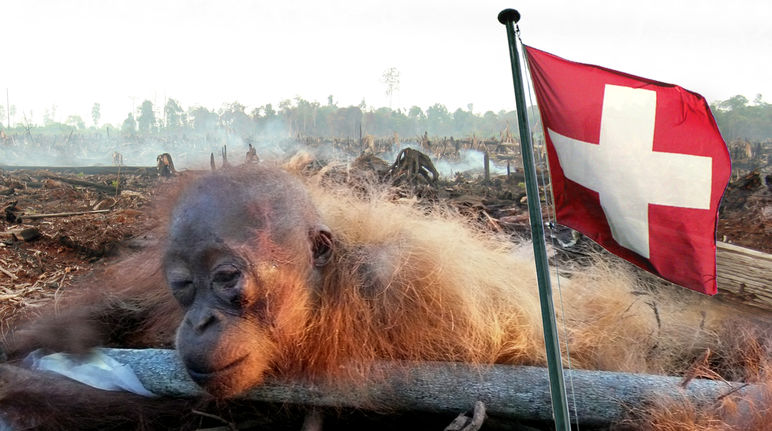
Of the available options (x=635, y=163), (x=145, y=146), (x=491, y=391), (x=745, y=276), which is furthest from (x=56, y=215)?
(x=745, y=276)

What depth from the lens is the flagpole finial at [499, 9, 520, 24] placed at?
59.6 inches

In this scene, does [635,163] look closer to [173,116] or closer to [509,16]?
[509,16]

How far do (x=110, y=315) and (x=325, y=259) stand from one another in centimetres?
128

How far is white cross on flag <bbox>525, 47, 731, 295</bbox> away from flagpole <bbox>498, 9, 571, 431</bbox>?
0.08 meters

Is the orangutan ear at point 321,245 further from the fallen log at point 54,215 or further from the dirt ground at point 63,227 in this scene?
the fallen log at point 54,215

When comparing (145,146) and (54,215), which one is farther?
(145,146)

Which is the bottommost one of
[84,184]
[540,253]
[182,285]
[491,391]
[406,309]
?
[491,391]

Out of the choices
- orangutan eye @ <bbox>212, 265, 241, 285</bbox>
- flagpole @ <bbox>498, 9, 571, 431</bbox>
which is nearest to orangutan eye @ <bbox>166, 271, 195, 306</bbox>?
orangutan eye @ <bbox>212, 265, 241, 285</bbox>

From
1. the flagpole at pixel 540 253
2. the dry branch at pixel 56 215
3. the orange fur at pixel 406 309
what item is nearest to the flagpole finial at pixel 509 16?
the flagpole at pixel 540 253

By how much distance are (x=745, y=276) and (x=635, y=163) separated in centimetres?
181

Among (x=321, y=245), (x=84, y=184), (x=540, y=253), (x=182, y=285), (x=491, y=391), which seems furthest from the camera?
(x=84, y=184)

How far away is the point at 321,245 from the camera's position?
6.38 feet

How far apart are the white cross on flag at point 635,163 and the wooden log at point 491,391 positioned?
434mm

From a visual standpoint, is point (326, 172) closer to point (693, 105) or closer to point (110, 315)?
point (110, 315)
